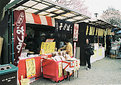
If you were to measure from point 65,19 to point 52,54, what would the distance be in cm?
264

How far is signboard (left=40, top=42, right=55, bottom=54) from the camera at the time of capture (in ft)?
23.6

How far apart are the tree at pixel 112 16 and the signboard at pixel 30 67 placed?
2582 cm

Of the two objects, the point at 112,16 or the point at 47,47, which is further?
the point at 112,16

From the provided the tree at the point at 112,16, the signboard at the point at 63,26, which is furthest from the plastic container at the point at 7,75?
the tree at the point at 112,16

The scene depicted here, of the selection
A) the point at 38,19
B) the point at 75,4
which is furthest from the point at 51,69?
the point at 75,4

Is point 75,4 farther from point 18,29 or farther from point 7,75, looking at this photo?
point 7,75

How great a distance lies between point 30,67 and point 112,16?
29.3m

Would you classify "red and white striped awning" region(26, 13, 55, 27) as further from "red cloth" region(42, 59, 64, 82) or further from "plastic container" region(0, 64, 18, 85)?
"plastic container" region(0, 64, 18, 85)

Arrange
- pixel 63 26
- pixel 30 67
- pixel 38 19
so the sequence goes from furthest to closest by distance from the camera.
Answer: pixel 63 26 → pixel 38 19 → pixel 30 67

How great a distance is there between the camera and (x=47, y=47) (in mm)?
7473

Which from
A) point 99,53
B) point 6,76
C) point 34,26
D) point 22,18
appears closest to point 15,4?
point 22,18

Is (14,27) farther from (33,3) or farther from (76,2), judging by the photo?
(76,2)

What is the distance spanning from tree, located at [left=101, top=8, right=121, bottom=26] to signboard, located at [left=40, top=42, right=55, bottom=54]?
23.7m

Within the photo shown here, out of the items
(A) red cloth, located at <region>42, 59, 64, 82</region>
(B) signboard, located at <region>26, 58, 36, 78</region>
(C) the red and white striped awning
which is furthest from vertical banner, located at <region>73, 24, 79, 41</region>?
(B) signboard, located at <region>26, 58, 36, 78</region>
